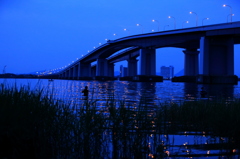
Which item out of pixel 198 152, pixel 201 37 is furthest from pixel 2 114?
pixel 201 37

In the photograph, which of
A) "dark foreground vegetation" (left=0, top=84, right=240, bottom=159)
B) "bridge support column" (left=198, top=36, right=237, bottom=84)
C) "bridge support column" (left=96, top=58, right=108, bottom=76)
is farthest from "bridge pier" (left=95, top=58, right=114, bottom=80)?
"dark foreground vegetation" (left=0, top=84, right=240, bottom=159)

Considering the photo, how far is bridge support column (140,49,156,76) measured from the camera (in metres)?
85.2

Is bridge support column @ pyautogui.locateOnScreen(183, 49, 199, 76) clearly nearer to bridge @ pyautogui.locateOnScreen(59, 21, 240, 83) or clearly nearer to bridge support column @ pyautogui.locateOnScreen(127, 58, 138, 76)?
bridge @ pyautogui.locateOnScreen(59, 21, 240, 83)

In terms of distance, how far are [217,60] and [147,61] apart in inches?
1060

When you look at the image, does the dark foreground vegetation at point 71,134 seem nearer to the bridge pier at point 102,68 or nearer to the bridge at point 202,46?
the bridge at point 202,46

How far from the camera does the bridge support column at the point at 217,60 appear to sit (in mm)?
61344

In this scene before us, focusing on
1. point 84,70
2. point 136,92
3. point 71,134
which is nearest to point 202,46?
point 136,92

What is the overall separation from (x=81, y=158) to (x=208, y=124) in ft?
15.6

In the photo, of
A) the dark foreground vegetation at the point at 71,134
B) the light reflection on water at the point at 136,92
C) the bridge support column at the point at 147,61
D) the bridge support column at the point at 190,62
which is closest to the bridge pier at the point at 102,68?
the bridge support column at the point at 147,61

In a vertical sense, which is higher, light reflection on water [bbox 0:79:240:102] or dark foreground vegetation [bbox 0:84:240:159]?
light reflection on water [bbox 0:79:240:102]

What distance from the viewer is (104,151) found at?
6.55 metres

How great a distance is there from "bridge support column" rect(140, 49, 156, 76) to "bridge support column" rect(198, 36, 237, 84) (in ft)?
82.2

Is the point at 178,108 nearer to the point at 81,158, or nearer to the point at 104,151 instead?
the point at 104,151

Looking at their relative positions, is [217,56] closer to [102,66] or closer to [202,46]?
[202,46]
